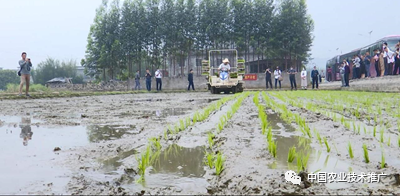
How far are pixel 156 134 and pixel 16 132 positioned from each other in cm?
174

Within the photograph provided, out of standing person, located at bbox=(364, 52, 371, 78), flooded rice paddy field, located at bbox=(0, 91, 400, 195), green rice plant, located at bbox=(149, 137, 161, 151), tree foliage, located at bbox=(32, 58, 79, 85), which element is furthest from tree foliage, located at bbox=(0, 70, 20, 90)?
green rice plant, located at bbox=(149, 137, 161, 151)

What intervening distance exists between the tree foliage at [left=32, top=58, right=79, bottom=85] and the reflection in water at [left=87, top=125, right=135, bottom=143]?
69.3 meters

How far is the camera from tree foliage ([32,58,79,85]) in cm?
6975

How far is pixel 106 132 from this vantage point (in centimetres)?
458

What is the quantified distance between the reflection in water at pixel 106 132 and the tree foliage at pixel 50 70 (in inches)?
2727

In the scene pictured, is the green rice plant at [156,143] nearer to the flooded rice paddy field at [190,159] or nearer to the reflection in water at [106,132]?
the flooded rice paddy field at [190,159]

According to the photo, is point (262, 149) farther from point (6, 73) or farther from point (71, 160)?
point (6, 73)

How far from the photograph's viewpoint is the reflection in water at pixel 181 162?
8.54ft

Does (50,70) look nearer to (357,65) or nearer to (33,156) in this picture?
(357,65)

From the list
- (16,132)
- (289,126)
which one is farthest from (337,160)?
(16,132)

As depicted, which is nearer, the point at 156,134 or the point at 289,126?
the point at 156,134

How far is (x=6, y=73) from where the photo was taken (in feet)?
282

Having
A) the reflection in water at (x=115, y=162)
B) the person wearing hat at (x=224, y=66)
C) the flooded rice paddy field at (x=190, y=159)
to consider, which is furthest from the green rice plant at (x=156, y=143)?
the person wearing hat at (x=224, y=66)

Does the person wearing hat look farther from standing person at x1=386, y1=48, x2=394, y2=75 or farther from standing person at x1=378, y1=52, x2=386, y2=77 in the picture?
standing person at x1=378, y1=52, x2=386, y2=77
